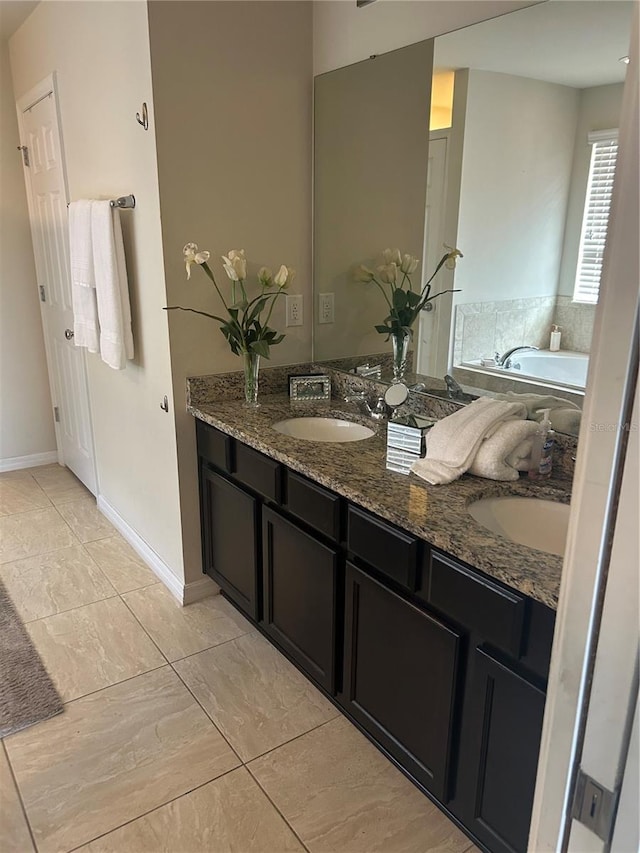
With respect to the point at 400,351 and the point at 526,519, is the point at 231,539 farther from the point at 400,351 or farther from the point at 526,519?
the point at 526,519

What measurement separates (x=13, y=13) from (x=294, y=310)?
2.16 meters

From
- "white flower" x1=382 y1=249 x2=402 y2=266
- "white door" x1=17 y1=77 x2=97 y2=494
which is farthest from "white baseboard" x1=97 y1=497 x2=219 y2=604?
"white flower" x1=382 y1=249 x2=402 y2=266

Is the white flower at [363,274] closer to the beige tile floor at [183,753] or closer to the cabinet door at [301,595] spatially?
the cabinet door at [301,595]

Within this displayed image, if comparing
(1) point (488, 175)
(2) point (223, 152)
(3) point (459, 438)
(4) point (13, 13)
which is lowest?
(3) point (459, 438)

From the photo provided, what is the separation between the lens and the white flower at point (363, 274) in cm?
249

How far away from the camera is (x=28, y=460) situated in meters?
4.29

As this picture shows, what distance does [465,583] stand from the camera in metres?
1.41

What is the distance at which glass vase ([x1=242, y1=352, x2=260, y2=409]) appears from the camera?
243cm

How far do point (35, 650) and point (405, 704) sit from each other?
59.0 inches

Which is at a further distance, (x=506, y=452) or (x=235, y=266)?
(x=235, y=266)

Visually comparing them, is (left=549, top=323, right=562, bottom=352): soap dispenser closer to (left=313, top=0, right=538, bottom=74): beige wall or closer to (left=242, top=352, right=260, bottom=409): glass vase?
(left=313, top=0, right=538, bottom=74): beige wall

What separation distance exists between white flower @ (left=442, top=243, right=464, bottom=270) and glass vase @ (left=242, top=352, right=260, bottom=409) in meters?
0.79

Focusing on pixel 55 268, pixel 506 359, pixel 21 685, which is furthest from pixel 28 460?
pixel 506 359

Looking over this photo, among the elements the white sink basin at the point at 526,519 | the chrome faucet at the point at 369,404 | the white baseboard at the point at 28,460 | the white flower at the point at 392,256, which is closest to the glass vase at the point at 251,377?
the chrome faucet at the point at 369,404
